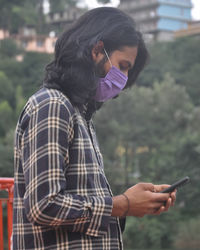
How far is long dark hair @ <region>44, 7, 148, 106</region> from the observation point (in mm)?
1734

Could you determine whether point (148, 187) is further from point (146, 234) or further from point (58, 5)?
point (58, 5)

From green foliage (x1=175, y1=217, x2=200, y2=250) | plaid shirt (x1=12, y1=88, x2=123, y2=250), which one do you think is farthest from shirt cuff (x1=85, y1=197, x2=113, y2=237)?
green foliage (x1=175, y1=217, x2=200, y2=250)

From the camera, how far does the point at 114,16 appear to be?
1894 millimetres

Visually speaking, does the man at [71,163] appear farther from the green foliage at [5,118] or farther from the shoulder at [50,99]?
the green foliage at [5,118]


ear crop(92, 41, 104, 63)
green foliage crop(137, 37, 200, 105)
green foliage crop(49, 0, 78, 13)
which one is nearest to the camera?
ear crop(92, 41, 104, 63)

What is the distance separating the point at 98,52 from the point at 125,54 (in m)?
0.12

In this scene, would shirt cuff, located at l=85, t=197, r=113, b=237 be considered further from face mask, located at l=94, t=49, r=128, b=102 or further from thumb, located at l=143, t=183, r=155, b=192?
face mask, located at l=94, t=49, r=128, b=102

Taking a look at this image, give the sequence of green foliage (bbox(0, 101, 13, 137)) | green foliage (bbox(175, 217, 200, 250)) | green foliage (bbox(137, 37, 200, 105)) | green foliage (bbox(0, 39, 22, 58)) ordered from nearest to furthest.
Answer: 1. green foliage (bbox(175, 217, 200, 250))
2. green foliage (bbox(0, 101, 13, 137))
3. green foliage (bbox(137, 37, 200, 105))
4. green foliage (bbox(0, 39, 22, 58))

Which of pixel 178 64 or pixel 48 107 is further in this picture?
pixel 178 64

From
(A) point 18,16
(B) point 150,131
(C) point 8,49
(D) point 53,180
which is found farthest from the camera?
(A) point 18,16

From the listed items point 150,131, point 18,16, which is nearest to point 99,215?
point 150,131

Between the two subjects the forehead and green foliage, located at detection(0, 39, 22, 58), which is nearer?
the forehead

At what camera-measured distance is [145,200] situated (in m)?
1.67

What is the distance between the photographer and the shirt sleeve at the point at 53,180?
1549 millimetres
